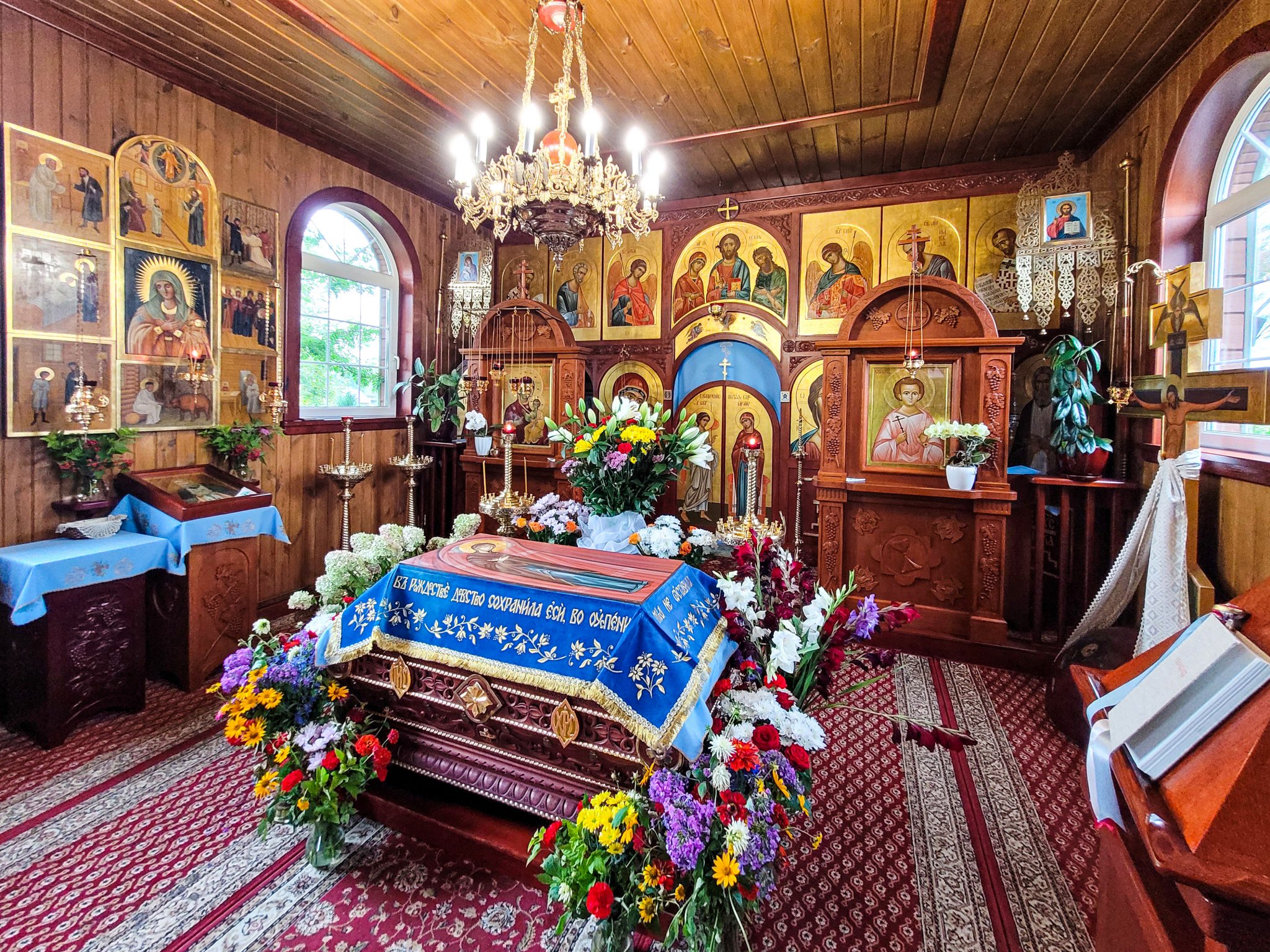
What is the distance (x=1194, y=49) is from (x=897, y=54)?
172cm

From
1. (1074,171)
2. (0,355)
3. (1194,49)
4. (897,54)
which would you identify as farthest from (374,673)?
(1074,171)

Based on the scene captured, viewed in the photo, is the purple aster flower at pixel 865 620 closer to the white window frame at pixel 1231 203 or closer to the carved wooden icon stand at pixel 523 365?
the white window frame at pixel 1231 203

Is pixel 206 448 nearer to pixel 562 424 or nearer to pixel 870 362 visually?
pixel 562 424

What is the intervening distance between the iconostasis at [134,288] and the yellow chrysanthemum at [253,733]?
2.91 meters

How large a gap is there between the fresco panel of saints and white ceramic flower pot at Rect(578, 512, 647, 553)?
400 centimetres

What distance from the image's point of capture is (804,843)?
8.65 feet

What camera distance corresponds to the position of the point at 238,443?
15.8 feet

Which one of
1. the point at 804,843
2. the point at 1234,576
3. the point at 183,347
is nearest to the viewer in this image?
the point at 804,843

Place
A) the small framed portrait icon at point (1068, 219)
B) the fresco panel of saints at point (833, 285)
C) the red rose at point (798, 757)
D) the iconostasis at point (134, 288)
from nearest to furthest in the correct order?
the red rose at point (798, 757) → the iconostasis at point (134, 288) → the small framed portrait icon at point (1068, 219) → the fresco panel of saints at point (833, 285)

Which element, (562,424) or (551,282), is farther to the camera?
(551,282)

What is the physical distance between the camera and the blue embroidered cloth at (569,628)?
2047 mm

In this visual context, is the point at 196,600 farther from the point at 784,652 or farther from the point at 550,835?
the point at 784,652


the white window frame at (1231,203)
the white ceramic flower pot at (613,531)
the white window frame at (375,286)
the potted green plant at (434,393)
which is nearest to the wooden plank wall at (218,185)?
the white window frame at (375,286)

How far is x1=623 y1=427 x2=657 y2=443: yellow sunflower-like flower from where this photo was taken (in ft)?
10.5
